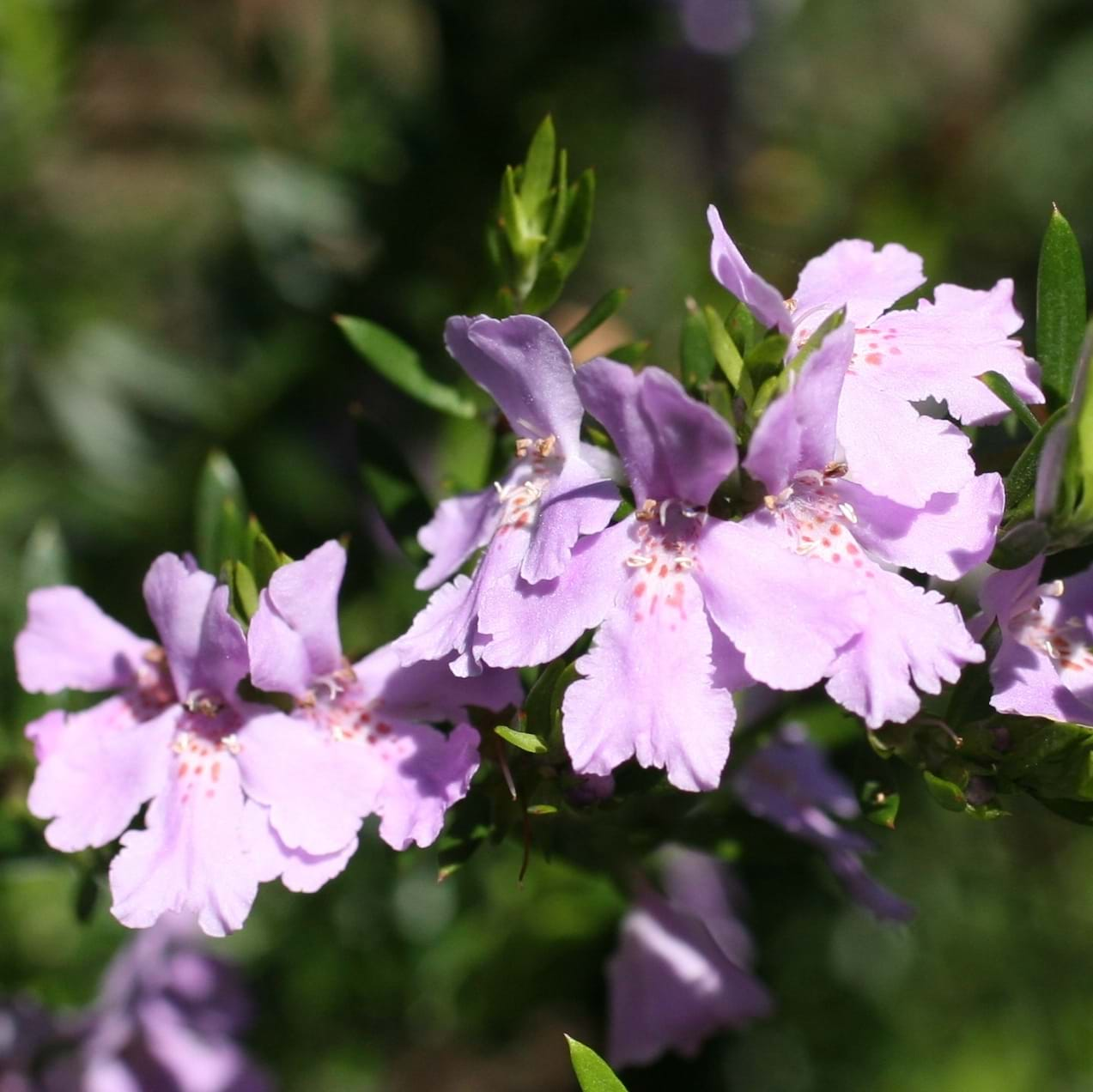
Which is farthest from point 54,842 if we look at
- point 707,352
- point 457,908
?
point 457,908

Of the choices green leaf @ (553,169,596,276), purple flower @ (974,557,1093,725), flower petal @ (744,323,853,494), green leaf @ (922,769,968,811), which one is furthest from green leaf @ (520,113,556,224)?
green leaf @ (922,769,968,811)

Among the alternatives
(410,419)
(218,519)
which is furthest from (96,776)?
(410,419)

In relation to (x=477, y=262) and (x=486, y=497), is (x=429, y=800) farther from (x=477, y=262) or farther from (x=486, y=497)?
(x=477, y=262)

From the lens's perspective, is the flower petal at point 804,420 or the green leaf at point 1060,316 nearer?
the flower petal at point 804,420

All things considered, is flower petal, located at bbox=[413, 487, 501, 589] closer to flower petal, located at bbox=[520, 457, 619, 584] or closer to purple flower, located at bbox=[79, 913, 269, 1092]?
flower petal, located at bbox=[520, 457, 619, 584]

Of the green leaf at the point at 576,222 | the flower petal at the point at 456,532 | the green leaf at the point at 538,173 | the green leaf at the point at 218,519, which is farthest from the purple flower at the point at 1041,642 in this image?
the green leaf at the point at 218,519

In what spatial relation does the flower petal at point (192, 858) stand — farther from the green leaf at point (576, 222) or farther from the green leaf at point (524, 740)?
the green leaf at point (576, 222)

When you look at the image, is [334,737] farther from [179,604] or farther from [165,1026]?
[165,1026]
